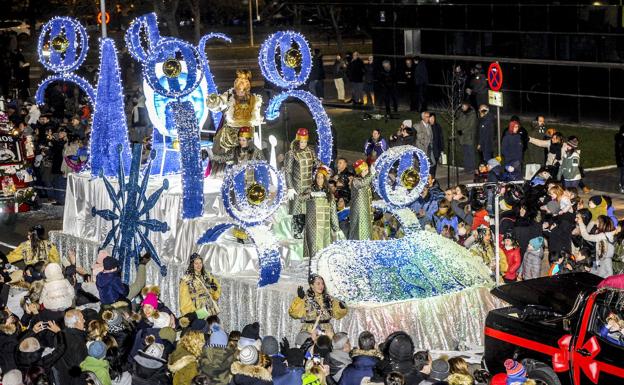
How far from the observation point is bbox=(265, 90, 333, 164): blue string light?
17906 mm

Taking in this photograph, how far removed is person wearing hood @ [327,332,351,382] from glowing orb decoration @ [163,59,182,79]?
5.59 meters

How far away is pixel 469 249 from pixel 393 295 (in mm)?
1675

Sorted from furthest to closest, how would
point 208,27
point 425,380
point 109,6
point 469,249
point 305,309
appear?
point 208,27, point 109,6, point 469,249, point 305,309, point 425,380

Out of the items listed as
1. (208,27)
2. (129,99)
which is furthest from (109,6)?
(129,99)

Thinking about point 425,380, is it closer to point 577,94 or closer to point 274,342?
point 274,342

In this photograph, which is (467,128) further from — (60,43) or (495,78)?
(60,43)

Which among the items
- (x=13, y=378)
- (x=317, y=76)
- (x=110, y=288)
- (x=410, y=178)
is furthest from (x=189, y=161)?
(x=317, y=76)

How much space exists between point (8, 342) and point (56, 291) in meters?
2.07

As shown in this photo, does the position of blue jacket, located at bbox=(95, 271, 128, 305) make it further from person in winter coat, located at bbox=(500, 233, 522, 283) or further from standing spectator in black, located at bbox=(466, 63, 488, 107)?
standing spectator in black, located at bbox=(466, 63, 488, 107)

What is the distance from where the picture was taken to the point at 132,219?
18.3 m

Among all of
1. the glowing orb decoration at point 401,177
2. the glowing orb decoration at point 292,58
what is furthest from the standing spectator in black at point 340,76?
the glowing orb decoration at point 401,177

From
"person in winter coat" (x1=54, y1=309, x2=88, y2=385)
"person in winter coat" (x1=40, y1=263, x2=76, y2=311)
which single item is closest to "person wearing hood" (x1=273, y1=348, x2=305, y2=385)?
"person in winter coat" (x1=54, y1=309, x2=88, y2=385)

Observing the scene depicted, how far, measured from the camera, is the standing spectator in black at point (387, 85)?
34.5 metres

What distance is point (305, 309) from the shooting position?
49.1 ft
